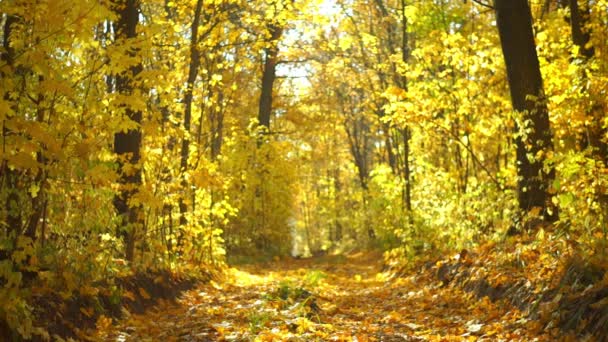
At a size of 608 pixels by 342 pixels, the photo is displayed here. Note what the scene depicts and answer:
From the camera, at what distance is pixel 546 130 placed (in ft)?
27.5

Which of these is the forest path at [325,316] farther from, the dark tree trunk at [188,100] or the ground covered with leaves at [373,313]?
the dark tree trunk at [188,100]

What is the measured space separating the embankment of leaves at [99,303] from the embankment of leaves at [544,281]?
425 centimetres

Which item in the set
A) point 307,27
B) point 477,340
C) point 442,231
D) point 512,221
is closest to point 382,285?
point 442,231

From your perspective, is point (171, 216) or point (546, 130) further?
point (171, 216)

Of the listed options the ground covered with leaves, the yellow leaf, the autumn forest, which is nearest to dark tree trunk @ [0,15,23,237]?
the autumn forest

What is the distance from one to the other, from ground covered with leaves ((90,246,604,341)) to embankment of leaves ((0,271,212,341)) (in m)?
0.15

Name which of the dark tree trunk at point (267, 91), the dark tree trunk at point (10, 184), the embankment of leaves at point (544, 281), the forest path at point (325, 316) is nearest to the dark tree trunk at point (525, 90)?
the embankment of leaves at point (544, 281)

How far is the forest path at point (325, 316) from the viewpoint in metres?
6.14

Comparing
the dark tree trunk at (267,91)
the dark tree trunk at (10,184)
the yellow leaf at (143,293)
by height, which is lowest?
the yellow leaf at (143,293)

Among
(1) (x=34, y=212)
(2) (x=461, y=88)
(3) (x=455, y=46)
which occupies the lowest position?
(1) (x=34, y=212)

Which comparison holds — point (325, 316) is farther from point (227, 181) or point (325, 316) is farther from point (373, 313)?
point (227, 181)

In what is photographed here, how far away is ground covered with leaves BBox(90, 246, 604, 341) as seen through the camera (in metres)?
6.02

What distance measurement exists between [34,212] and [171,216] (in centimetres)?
508

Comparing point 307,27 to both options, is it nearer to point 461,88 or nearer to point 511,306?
point 461,88
